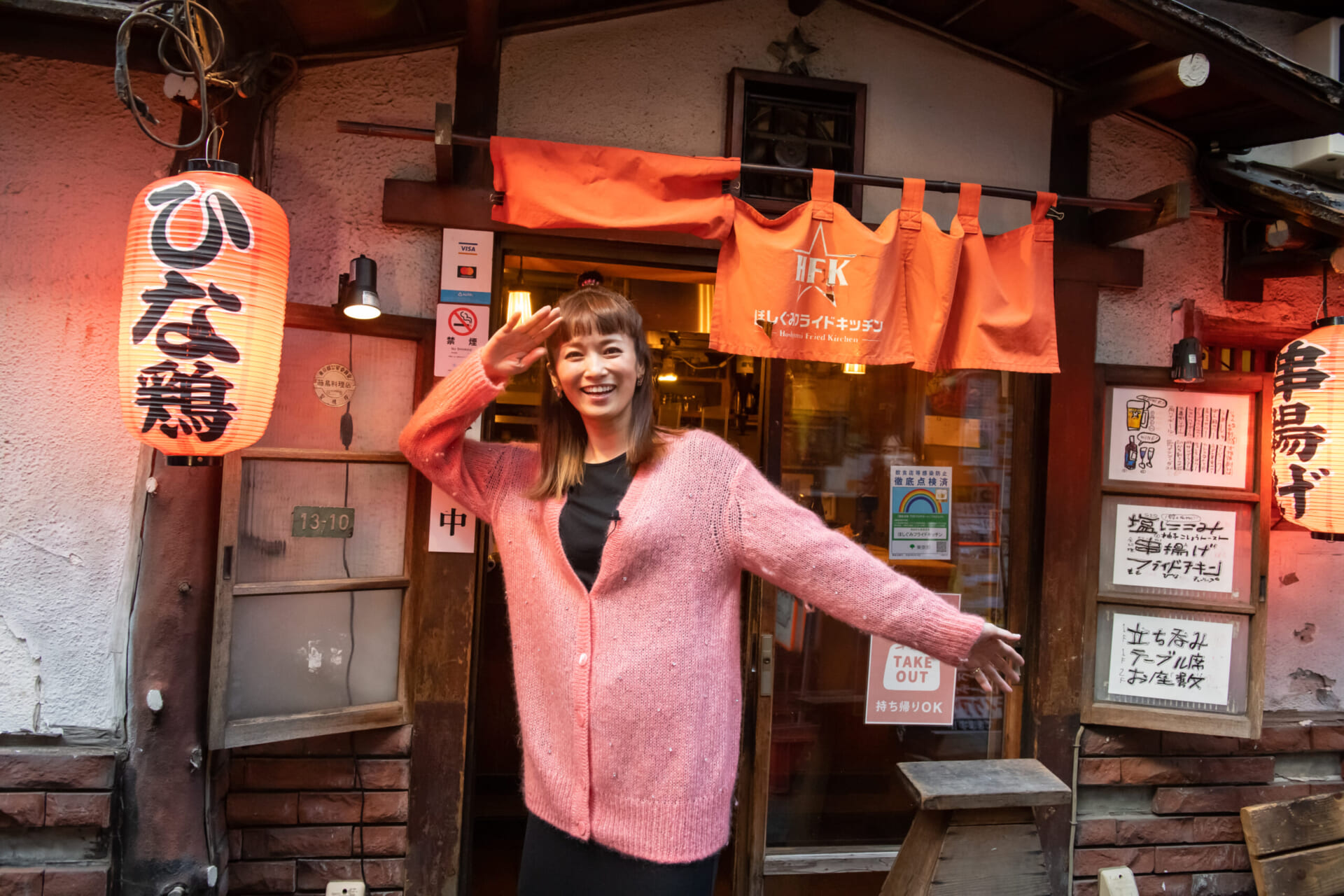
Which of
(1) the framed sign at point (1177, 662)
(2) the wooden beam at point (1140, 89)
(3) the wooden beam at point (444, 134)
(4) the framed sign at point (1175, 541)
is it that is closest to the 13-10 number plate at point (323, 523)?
(3) the wooden beam at point (444, 134)

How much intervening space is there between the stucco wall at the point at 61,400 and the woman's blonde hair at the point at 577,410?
2.34 m

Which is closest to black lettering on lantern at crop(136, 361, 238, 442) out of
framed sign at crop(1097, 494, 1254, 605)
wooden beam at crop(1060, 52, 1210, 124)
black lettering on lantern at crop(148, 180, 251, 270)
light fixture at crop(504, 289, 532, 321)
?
black lettering on lantern at crop(148, 180, 251, 270)

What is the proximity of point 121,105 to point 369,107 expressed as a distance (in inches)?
44.7

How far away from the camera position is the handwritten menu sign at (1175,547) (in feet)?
13.7

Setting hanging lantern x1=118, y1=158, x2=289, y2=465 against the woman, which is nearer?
the woman

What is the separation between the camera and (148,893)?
122 inches

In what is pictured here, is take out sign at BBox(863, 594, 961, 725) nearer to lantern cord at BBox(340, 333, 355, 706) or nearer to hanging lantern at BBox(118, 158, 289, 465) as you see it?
lantern cord at BBox(340, 333, 355, 706)

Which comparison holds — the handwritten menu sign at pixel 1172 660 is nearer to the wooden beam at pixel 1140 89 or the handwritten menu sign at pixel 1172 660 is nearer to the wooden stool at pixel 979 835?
the wooden stool at pixel 979 835

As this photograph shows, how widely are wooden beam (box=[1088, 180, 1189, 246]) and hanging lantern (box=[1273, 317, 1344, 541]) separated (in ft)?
3.14

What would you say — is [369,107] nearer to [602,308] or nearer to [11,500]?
[602,308]

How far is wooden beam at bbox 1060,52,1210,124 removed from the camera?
3.36 metres

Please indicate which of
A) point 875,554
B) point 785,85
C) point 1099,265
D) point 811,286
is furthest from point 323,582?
point 1099,265

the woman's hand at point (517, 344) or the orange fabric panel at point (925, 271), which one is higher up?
the orange fabric panel at point (925, 271)

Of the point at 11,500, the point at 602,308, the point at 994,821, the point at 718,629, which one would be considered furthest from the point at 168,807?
the point at 994,821
